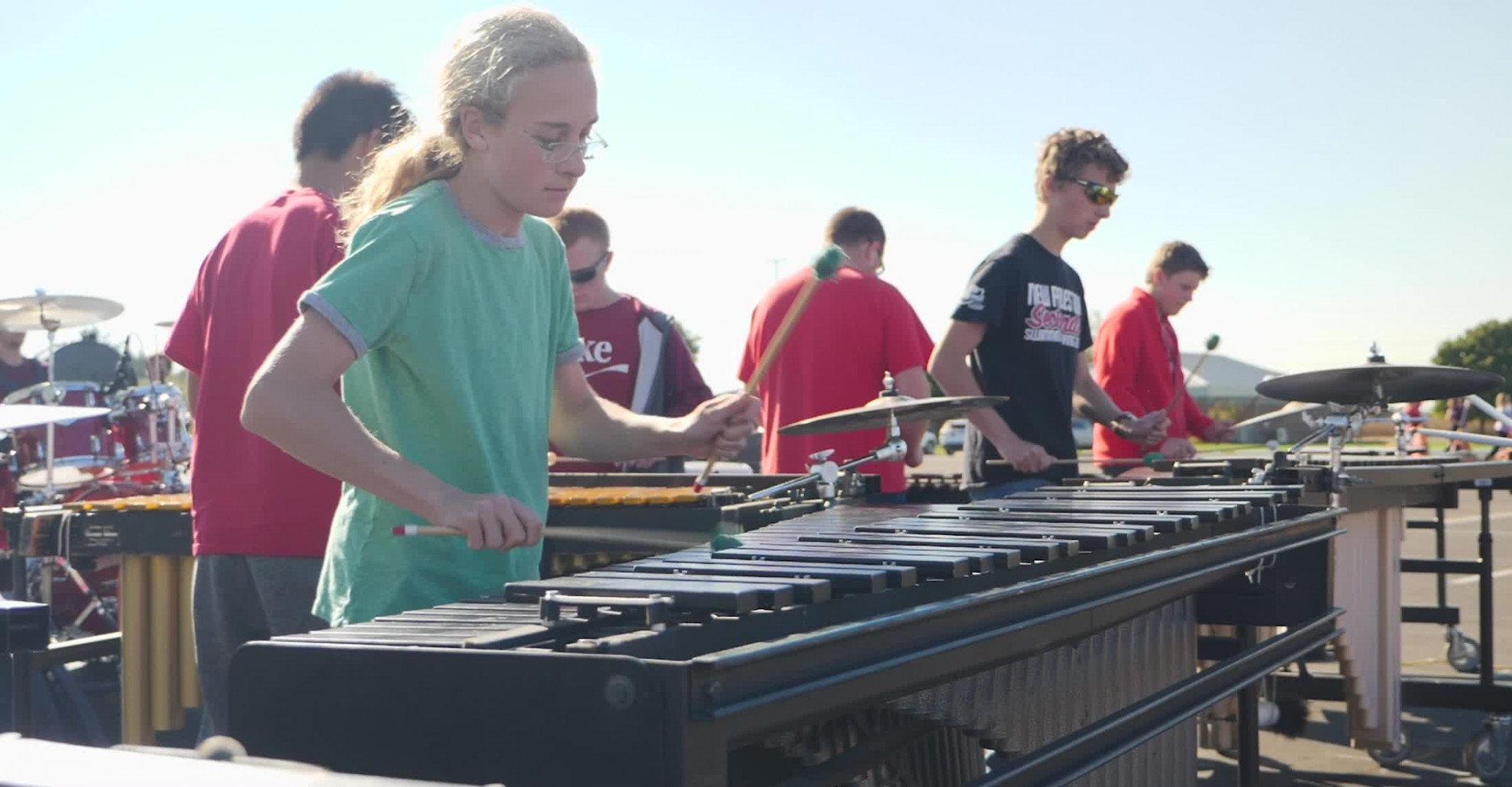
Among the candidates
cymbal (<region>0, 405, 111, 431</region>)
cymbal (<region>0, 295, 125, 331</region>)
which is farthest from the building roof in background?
cymbal (<region>0, 405, 111, 431</region>)

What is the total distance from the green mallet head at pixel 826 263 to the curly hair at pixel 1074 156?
2.42 metres

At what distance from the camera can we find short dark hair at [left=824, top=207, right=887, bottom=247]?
6.52m

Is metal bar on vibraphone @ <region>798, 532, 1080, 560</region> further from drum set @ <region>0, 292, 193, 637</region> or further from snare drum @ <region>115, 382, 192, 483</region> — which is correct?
snare drum @ <region>115, 382, 192, 483</region>

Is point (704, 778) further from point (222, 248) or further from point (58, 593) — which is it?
point (58, 593)

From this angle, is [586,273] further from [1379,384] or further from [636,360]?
[1379,384]

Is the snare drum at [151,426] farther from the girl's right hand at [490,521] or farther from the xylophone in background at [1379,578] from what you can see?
the girl's right hand at [490,521]

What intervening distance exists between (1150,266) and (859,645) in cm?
644

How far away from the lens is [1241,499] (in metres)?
3.90

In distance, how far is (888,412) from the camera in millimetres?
4180

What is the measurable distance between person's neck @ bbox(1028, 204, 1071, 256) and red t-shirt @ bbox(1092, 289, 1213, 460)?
59.5 inches

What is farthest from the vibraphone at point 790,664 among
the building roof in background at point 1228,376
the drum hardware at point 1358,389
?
the building roof in background at point 1228,376

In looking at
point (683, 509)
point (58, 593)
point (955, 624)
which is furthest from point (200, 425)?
point (58, 593)

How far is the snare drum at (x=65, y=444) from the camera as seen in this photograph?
371 inches

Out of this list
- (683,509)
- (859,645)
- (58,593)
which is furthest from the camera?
(58,593)
